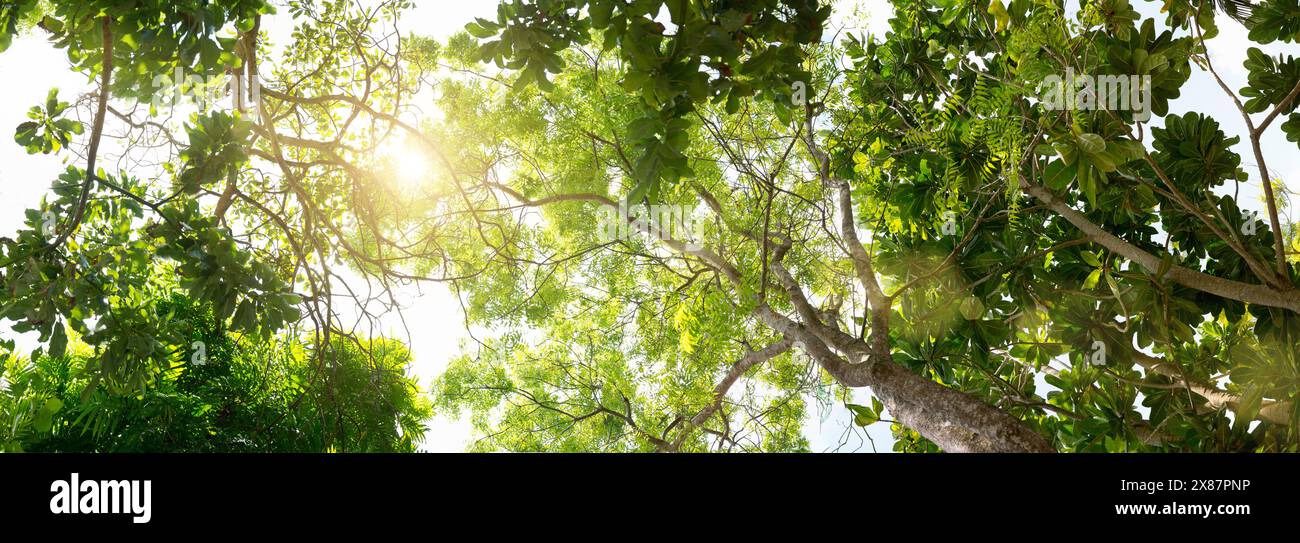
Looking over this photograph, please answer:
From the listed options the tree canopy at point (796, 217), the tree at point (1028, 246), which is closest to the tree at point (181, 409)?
the tree canopy at point (796, 217)

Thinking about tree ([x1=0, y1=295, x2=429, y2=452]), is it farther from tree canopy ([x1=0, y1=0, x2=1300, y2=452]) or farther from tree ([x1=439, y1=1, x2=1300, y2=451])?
tree ([x1=439, y1=1, x2=1300, y2=451])

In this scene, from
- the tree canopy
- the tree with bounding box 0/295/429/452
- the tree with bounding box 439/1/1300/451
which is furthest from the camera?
the tree with bounding box 0/295/429/452

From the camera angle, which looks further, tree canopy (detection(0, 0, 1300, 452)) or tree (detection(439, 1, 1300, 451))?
tree (detection(439, 1, 1300, 451))

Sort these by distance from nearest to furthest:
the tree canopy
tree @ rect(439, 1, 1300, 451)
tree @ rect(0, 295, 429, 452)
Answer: the tree canopy < tree @ rect(439, 1, 1300, 451) < tree @ rect(0, 295, 429, 452)

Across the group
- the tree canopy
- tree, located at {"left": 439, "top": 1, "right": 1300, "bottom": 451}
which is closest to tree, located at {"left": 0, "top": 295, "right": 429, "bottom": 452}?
the tree canopy

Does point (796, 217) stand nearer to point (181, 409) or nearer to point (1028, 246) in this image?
point (1028, 246)

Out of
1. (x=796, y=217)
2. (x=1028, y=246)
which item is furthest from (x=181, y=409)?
(x=1028, y=246)

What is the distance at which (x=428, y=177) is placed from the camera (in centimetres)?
402

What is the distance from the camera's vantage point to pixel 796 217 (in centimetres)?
392

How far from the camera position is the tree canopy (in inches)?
63.1
